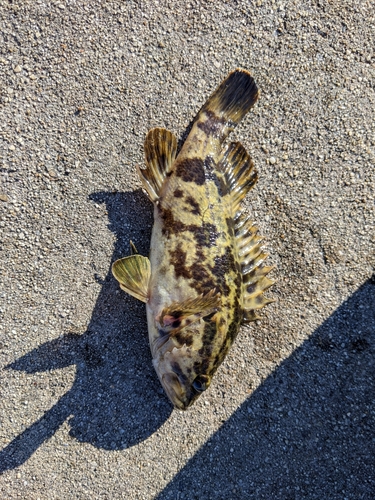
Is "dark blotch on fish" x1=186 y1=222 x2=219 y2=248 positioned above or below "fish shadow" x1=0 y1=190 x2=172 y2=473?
above

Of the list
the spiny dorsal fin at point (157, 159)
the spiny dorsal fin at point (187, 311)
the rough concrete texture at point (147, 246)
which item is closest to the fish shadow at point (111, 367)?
the rough concrete texture at point (147, 246)

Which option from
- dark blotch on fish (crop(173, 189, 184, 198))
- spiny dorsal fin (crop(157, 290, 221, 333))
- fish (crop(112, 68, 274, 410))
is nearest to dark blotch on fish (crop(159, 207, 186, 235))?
fish (crop(112, 68, 274, 410))

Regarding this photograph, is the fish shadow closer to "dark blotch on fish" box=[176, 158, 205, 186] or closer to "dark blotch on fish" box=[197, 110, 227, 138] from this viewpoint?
"dark blotch on fish" box=[176, 158, 205, 186]

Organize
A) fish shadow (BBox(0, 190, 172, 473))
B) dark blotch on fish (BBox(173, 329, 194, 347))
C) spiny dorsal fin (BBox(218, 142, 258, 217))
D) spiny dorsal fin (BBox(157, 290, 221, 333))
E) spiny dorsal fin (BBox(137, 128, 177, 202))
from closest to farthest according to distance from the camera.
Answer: spiny dorsal fin (BBox(157, 290, 221, 333)) < dark blotch on fish (BBox(173, 329, 194, 347)) < spiny dorsal fin (BBox(137, 128, 177, 202)) < spiny dorsal fin (BBox(218, 142, 258, 217)) < fish shadow (BBox(0, 190, 172, 473))

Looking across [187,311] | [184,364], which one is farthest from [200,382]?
[187,311]

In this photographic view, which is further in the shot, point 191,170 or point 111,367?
point 111,367

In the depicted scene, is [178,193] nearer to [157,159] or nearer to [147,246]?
[157,159]

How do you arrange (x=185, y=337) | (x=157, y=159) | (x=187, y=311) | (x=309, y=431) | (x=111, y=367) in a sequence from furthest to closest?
(x=309, y=431), (x=111, y=367), (x=157, y=159), (x=185, y=337), (x=187, y=311)
